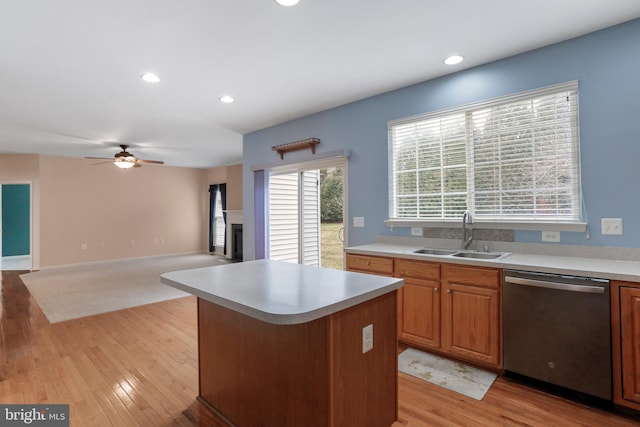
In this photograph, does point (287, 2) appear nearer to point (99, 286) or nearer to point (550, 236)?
point (550, 236)

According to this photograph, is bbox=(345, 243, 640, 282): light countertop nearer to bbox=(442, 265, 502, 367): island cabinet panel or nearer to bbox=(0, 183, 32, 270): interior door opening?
bbox=(442, 265, 502, 367): island cabinet panel

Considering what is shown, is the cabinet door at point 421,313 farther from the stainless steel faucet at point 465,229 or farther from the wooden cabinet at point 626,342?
the wooden cabinet at point 626,342

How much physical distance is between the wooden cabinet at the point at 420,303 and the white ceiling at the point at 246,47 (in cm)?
184

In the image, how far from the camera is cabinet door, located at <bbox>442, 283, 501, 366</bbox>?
94.8 inches

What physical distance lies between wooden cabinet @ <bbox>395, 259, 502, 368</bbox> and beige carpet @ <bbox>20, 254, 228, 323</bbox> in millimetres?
3628

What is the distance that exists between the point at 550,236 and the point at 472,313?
904 mm

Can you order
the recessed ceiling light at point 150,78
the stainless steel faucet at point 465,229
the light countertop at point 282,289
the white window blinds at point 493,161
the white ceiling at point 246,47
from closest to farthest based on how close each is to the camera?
the light countertop at point 282,289 → the white ceiling at point 246,47 → the white window blinds at point 493,161 → the stainless steel faucet at point 465,229 → the recessed ceiling light at point 150,78

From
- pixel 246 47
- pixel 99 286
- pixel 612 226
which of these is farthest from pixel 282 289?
pixel 99 286

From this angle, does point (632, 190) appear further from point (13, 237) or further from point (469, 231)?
point (13, 237)

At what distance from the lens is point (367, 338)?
5.22 ft

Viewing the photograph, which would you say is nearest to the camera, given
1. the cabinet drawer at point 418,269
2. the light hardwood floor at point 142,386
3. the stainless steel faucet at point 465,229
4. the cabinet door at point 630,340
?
the cabinet door at point 630,340

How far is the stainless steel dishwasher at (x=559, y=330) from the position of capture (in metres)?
1.98

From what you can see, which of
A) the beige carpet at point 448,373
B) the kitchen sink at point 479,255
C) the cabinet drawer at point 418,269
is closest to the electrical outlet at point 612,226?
the kitchen sink at point 479,255

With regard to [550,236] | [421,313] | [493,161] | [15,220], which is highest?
[493,161]
